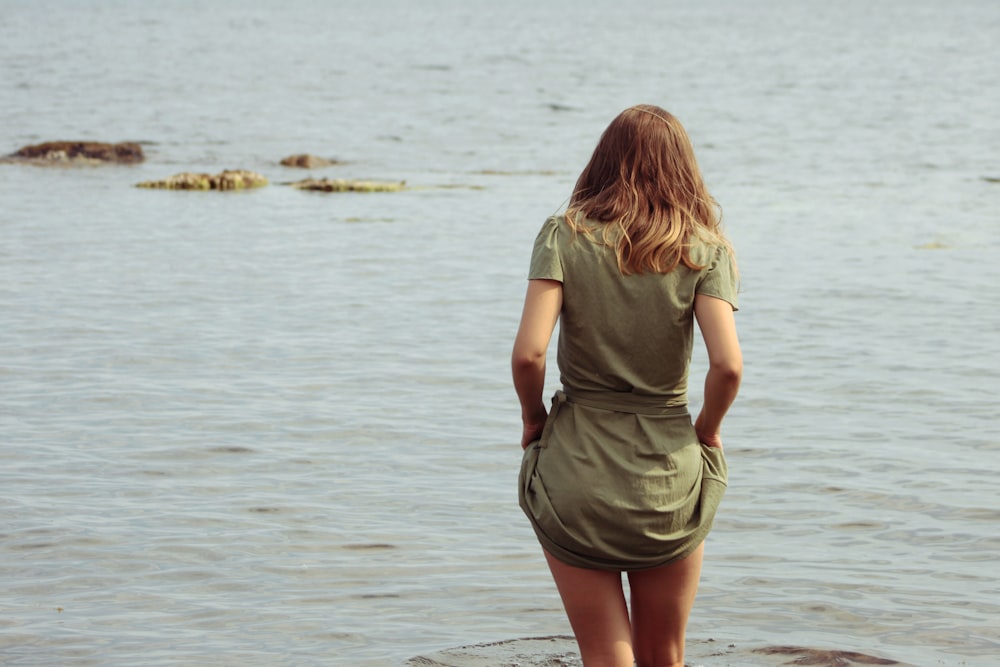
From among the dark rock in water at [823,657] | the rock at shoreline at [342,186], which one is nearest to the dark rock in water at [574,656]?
the dark rock in water at [823,657]

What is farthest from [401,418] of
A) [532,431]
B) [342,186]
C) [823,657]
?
[342,186]

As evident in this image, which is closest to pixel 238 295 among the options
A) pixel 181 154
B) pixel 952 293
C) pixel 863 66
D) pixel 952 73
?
pixel 952 293

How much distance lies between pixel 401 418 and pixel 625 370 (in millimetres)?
5338

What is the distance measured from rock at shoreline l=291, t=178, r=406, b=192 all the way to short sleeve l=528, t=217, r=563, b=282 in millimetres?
19141

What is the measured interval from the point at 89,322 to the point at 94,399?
256cm

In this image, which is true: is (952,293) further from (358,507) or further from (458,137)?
(458,137)

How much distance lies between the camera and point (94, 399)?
921 cm

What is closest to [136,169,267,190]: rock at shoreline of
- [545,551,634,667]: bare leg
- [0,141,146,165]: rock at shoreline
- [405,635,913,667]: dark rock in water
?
[0,141,146,165]: rock at shoreline

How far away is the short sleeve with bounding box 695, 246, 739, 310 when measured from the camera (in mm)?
3625

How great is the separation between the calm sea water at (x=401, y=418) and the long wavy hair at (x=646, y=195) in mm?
2366

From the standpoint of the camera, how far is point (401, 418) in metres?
8.95

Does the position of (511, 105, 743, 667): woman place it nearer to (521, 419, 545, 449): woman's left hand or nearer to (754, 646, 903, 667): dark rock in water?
(521, 419, 545, 449): woman's left hand

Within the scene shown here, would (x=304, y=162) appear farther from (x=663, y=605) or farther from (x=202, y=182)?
(x=663, y=605)

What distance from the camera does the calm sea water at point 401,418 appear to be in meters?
5.80
